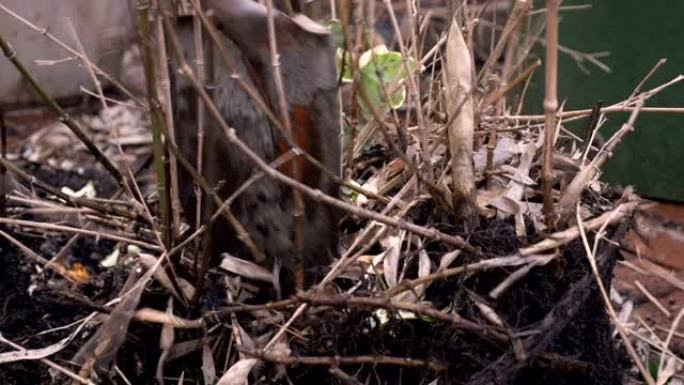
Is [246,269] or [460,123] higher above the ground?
[460,123]

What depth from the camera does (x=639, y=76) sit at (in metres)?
2.18

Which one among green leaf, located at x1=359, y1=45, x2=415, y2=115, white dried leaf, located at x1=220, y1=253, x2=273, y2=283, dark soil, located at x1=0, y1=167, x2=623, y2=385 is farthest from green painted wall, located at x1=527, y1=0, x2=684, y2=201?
white dried leaf, located at x1=220, y1=253, x2=273, y2=283

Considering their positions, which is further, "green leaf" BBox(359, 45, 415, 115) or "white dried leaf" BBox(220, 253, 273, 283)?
"green leaf" BBox(359, 45, 415, 115)

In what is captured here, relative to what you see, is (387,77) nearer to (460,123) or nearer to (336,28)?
(336,28)

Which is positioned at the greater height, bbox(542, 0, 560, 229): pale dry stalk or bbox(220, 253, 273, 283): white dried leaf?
bbox(542, 0, 560, 229): pale dry stalk

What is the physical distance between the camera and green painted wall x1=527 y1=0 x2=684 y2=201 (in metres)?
2.10

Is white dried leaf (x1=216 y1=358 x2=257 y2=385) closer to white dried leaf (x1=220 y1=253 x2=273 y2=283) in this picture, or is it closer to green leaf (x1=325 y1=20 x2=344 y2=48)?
white dried leaf (x1=220 y1=253 x2=273 y2=283)

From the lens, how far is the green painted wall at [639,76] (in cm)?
210

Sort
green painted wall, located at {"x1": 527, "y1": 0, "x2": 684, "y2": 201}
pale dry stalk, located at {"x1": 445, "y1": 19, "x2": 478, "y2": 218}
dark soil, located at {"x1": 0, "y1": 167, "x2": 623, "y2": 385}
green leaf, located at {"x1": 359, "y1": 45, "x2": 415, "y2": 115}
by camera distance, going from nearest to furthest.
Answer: dark soil, located at {"x1": 0, "y1": 167, "x2": 623, "y2": 385}
pale dry stalk, located at {"x1": 445, "y1": 19, "x2": 478, "y2": 218}
green leaf, located at {"x1": 359, "y1": 45, "x2": 415, "y2": 115}
green painted wall, located at {"x1": 527, "y1": 0, "x2": 684, "y2": 201}

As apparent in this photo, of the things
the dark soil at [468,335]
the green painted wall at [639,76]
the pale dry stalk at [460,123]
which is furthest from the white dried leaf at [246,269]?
the green painted wall at [639,76]

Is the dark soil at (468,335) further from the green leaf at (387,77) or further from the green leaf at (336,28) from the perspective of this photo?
the green leaf at (336,28)

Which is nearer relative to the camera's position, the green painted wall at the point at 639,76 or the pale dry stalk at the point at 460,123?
the pale dry stalk at the point at 460,123

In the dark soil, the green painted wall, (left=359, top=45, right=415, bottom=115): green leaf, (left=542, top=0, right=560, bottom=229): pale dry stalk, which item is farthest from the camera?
the green painted wall

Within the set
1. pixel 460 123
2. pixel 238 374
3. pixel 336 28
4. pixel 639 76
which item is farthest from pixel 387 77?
pixel 639 76
